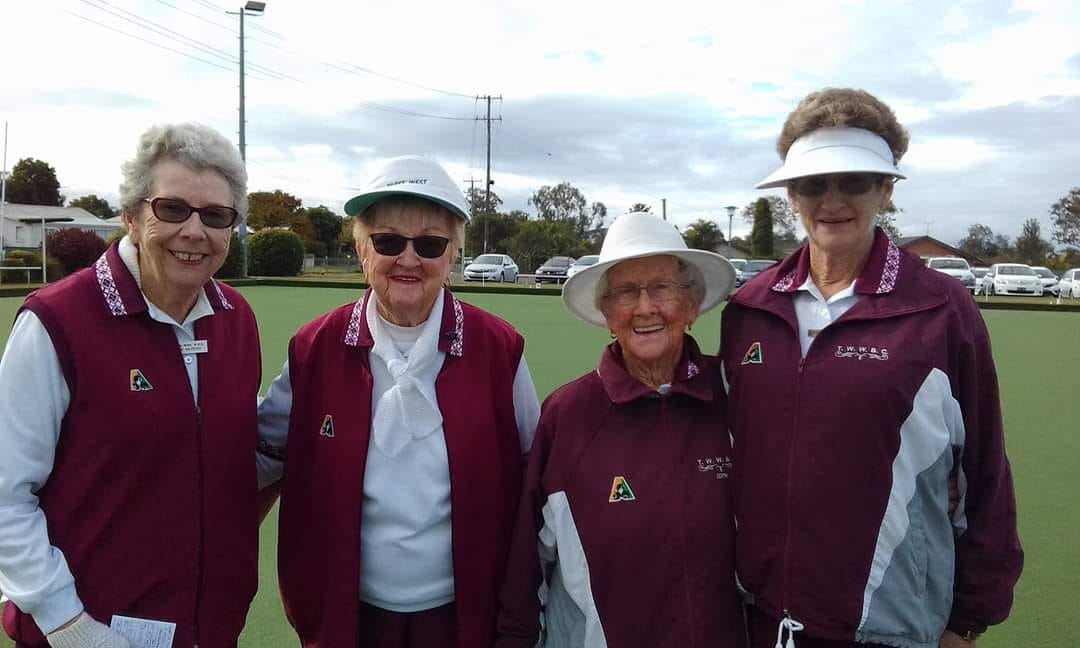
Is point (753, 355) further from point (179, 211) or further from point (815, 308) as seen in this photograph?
point (179, 211)

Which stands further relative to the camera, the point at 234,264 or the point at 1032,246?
the point at 1032,246

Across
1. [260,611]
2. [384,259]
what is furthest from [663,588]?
[260,611]

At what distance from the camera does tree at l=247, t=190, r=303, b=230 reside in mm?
53906

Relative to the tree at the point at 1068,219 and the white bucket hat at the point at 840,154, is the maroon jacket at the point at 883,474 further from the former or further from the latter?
the tree at the point at 1068,219

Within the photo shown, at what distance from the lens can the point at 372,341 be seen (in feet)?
7.80

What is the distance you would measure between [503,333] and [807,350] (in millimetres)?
962

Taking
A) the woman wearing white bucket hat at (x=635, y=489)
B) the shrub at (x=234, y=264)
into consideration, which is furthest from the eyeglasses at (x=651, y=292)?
the shrub at (x=234, y=264)

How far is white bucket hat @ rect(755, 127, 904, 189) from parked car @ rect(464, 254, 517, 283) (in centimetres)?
2802

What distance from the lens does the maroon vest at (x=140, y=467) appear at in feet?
6.40

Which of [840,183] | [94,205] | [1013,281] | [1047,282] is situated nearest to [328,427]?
[840,183]

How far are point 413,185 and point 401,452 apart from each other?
792 mm

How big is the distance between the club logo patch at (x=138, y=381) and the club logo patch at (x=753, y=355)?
5.36 feet

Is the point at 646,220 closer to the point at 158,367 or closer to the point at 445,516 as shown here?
the point at 445,516

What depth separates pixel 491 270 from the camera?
1208 inches
